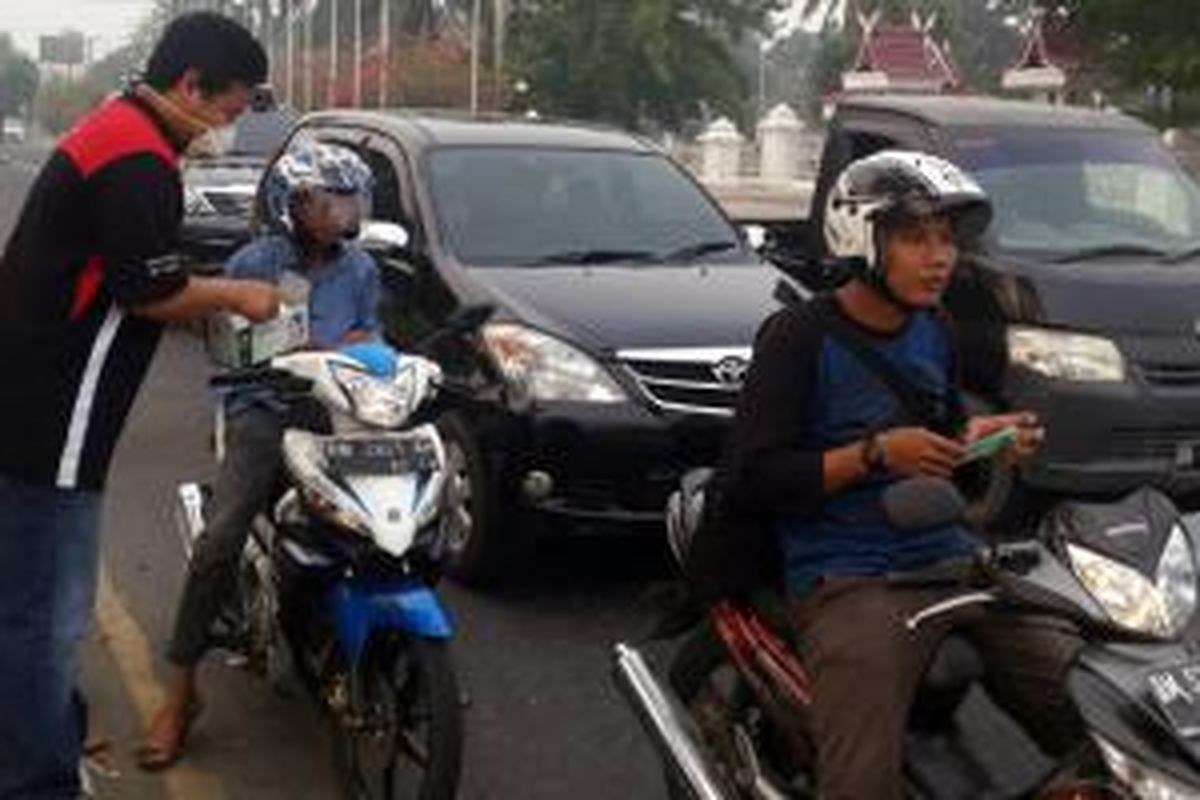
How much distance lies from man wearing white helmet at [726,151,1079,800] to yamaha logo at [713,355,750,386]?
282 cm

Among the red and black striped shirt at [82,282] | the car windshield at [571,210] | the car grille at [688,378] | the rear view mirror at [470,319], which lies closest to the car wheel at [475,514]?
the rear view mirror at [470,319]

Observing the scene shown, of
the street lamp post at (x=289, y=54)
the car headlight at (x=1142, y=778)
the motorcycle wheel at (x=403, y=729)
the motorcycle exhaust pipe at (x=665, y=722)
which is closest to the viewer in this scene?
the car headlight at (x=1142, y=778)

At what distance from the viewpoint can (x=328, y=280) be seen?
5.67 meters

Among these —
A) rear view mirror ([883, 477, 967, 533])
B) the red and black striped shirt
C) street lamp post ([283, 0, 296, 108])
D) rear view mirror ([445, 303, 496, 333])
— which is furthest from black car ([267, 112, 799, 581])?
street lamp post ([283, 0, 296, 108])

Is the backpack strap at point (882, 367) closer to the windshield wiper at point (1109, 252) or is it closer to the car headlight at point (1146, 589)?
the car headlight at point (1146, 589)

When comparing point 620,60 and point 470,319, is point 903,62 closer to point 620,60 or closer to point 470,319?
point 470,319

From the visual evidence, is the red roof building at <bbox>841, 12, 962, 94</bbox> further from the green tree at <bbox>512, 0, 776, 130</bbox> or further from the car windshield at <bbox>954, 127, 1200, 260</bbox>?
the green tree at <bbox>512, 0, 776, 130</bbox>

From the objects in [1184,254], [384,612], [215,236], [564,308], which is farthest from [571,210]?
[215,236]

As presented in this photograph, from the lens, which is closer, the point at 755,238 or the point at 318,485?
the point at 318,485

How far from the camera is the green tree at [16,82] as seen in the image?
468 ft

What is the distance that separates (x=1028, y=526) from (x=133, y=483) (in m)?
4.11

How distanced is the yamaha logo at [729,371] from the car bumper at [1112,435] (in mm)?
1496

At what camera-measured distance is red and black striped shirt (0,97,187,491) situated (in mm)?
→ 4035

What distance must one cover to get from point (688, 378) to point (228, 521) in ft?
7.04
